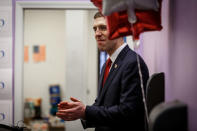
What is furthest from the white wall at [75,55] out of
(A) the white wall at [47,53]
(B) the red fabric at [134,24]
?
(B) the red fabric at [134,24]

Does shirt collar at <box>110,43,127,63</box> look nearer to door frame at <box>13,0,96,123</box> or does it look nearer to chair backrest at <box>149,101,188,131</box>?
chair backrest at <box>149,101,188,131</box>

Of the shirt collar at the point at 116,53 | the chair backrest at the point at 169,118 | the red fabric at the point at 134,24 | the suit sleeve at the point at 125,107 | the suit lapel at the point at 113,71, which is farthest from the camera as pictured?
the shirt collar at the point at 116,53

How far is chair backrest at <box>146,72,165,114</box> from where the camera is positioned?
3.71 feet

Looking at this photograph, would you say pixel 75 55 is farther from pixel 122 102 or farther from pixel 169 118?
pixel 169 118

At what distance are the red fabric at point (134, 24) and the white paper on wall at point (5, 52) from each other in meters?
1.65

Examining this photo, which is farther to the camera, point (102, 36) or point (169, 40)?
point (102, 36)

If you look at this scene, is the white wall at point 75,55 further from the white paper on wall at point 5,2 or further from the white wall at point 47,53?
the white wall at point 47,53

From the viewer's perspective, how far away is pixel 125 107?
3.99 ft

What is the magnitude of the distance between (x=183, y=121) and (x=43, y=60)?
15.7ft

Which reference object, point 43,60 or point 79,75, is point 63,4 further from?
point 43,60

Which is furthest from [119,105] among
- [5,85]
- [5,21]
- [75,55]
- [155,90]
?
[75,55]

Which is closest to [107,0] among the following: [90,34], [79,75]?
[79,75]

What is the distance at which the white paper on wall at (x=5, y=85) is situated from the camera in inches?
96.0

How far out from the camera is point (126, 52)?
1455 mm
